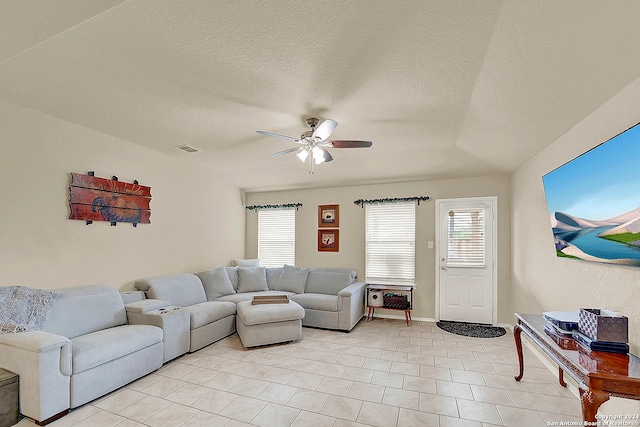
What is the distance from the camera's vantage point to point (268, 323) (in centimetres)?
391

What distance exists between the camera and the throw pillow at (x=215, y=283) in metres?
4.78

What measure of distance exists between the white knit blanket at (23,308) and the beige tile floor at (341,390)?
0.75 metres

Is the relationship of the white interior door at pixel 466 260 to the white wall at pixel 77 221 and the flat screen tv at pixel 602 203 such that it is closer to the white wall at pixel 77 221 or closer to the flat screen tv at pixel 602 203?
the flat screen tv at pixel 602 203

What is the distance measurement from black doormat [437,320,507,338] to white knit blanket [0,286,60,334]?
Answer: 4856 mm

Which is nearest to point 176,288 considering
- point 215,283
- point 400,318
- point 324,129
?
point 215,283

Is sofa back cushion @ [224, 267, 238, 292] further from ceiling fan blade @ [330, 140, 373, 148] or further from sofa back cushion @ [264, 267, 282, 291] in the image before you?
ceiling fan blade @ [330, 140, 373, 148]

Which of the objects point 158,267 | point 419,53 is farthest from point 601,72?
point 158,267

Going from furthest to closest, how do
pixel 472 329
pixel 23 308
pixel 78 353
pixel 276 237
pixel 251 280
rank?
pixel 276 237 → pixel 251 280 → pixel 472 329 → pixel 23 308 → pixel 78 353

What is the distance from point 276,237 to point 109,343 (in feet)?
12.3

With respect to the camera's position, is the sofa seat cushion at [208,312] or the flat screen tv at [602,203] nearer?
the flat screen tv at [602,203]

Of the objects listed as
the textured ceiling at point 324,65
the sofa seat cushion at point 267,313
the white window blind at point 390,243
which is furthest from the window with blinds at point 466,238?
the sofa seat cushion at point 267,313

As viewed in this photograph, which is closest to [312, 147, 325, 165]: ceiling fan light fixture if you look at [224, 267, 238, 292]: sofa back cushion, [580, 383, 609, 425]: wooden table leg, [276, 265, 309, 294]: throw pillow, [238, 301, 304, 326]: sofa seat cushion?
[238, 301, 304, 326]: sofa seat cushion

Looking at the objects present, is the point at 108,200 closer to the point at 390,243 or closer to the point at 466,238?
the point at 390,243

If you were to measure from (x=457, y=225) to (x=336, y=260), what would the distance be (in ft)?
7.25
